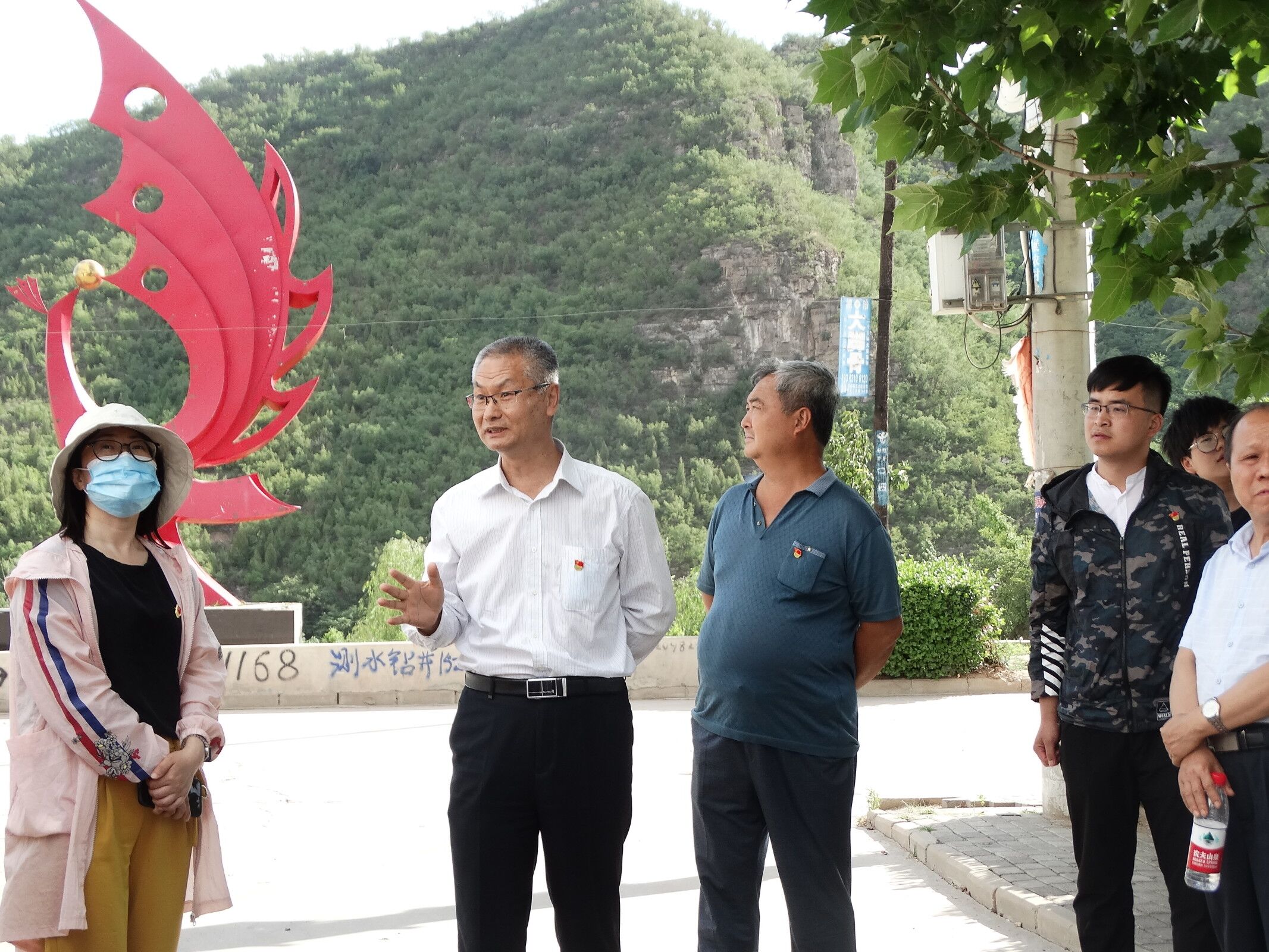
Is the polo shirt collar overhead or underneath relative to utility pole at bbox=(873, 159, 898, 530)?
underneath

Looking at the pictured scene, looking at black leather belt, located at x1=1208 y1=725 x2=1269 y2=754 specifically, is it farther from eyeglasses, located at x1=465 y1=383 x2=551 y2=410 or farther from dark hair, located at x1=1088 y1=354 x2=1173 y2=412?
eyeglasses, located at x1=465 y1=383 x2=551 y2=410

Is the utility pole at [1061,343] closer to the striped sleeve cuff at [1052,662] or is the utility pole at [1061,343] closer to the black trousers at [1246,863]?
the striped sleeve cuff at [1052,662]

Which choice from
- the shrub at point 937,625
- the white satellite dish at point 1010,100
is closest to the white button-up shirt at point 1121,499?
the white satellite dish at point 1010,100

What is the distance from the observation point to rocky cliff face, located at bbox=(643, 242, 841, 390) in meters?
43.8

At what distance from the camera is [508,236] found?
168 feet

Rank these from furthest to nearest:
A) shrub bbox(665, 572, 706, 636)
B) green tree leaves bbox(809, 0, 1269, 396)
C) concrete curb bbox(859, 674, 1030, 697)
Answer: shrub bbox(665, 572, 706, 636) → concrete curb bbox(859, 674, 1030, 697) → green tree leaves bbox(809, 0, 1269, 396)

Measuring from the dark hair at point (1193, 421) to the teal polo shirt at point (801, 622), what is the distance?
1.58 m

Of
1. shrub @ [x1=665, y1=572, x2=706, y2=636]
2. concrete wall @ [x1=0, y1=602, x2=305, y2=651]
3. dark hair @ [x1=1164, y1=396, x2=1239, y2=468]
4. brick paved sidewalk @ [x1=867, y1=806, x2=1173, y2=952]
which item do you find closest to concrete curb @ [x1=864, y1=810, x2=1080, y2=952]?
brick paved sidewalk @ [x1=867, y1=806, x2=1173, y2=952]

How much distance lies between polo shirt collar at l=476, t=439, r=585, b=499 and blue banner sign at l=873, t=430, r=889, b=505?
50.4 ft

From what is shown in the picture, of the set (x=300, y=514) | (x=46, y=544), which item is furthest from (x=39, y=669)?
(x=300, y=514)

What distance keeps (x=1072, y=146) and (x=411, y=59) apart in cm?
6865

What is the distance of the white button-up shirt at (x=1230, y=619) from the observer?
2.69m

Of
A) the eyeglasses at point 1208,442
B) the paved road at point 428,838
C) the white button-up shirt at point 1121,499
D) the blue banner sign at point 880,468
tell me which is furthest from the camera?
the blue banner sign at point 880,468

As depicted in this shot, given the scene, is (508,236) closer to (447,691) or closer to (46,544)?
(447,691)
